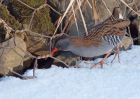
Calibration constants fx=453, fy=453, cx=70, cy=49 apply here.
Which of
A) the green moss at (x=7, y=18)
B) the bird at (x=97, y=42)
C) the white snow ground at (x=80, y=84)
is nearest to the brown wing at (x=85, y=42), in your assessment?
the bird at (x=97, y=42)

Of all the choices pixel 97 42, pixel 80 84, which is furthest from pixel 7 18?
pixel 80 84

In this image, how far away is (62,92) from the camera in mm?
3520

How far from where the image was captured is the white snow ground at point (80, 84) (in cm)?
346

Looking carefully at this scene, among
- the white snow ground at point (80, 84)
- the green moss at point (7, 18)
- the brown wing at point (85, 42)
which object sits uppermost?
the green moss at point (7, 18)

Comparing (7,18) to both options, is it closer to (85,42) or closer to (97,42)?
(85,42)

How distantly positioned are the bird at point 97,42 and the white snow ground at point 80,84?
155 millimetres

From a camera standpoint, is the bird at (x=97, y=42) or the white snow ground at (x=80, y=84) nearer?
the white snow ground at (x=80, y=84)

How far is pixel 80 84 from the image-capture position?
368 cm

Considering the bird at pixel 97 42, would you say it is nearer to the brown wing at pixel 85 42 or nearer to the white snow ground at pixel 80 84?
the brown wing at pixel 85 42

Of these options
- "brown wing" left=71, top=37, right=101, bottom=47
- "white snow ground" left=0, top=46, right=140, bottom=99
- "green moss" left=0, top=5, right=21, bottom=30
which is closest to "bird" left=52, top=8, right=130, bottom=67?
"brown wing" left=71, top=37, right=101, bottom=47

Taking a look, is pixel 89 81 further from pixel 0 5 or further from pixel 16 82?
pixel 0 5

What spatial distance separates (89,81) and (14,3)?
1375 mm

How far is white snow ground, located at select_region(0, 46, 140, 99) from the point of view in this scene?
3.46 metres

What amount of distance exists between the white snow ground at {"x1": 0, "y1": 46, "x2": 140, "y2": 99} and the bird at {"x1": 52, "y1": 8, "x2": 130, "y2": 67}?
15 centimetres
